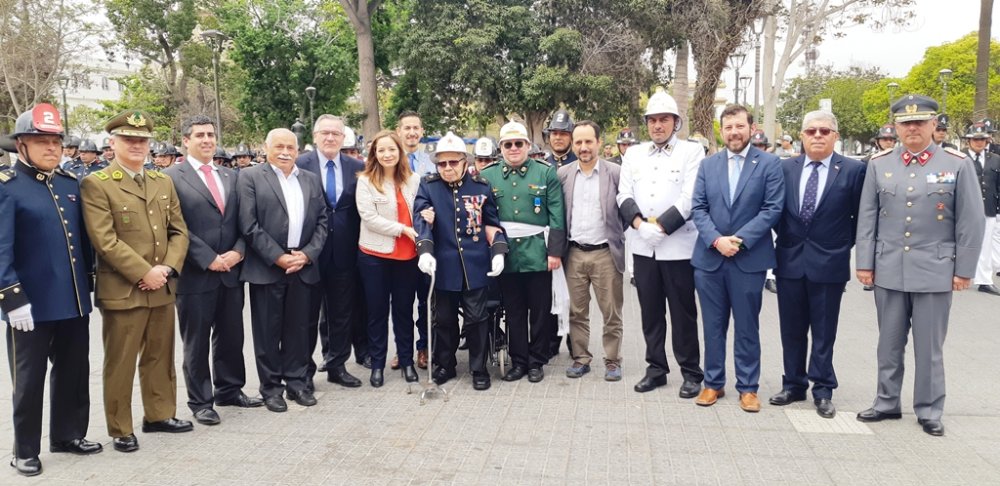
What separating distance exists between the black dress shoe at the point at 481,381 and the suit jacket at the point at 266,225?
155 cm

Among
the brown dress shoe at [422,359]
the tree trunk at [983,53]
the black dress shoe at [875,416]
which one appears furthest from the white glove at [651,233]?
the tree trunk at [983,53]

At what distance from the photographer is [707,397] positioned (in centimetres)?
527

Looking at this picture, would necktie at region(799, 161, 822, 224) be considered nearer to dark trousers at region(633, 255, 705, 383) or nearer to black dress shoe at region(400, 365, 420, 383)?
dark trousers at region(633, 255, 705, 383)

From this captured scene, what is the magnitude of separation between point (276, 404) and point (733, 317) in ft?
11.4

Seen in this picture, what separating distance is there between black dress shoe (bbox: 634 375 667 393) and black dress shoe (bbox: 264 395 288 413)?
2.73 meters

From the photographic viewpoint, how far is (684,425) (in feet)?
15.9

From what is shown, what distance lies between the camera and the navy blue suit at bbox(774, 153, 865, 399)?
16.3ft

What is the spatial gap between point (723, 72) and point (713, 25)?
4.99ft

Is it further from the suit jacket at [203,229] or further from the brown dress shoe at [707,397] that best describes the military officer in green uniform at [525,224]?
the suit jacket at [203,229]

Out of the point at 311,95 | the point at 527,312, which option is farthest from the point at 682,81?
the point at 527,312

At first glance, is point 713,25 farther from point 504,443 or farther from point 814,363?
point 504,443

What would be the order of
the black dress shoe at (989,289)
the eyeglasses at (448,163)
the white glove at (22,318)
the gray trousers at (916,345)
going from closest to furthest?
1. the white glove at (22,318)
2. the gray trousers at (916,345)
3. the eyeglasses at (448,163)
4. the black dress shoe at (989,289)

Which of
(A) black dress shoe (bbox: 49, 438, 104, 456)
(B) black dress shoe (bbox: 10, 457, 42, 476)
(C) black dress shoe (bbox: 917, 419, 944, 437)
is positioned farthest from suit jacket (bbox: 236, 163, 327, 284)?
(C) black dress shoe (bbox: 917, 419, 944, 437)

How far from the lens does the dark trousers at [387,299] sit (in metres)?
5.79
